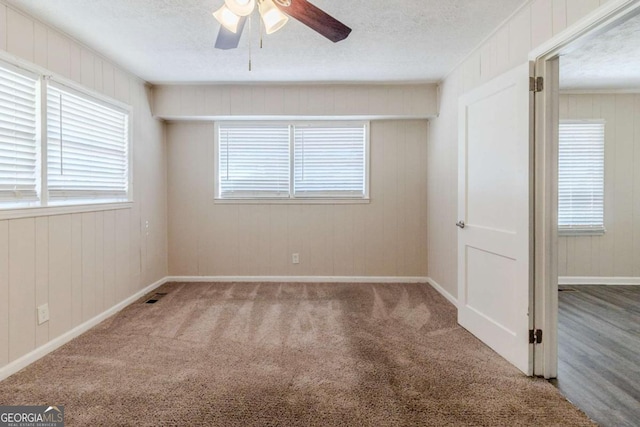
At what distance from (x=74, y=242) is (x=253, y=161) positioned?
7.40 ft

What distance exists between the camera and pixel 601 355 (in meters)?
2.44

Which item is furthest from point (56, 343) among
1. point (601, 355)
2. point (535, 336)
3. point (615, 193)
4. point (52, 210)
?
point (615, 193)

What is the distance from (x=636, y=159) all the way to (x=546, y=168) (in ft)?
11.4

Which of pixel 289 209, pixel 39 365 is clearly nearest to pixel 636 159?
pixel 289 209

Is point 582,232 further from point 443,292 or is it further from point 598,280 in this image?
point 443,292

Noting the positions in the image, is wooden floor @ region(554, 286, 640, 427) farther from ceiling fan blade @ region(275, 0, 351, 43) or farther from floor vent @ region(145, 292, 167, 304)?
floor vent @ region(145, 292, 167, 304)

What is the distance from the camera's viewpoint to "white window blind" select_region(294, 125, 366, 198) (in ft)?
14.6

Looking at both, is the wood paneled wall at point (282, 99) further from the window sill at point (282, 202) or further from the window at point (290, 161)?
the window sill at point (282, 202)

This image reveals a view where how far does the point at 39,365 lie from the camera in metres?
2.30

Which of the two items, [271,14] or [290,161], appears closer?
[271,14]

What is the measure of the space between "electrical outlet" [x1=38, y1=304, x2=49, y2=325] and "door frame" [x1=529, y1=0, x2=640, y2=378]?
3.45 m

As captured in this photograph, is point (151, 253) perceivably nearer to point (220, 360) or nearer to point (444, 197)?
point (220, 360)

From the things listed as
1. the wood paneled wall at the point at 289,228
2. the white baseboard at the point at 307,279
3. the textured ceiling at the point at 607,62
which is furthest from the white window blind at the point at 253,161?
the textured ceiling at the point at 607,62

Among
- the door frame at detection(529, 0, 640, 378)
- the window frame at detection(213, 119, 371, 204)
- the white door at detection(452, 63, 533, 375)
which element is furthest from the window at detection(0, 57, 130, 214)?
the door frame at detection(529, 0, 640, 378)
